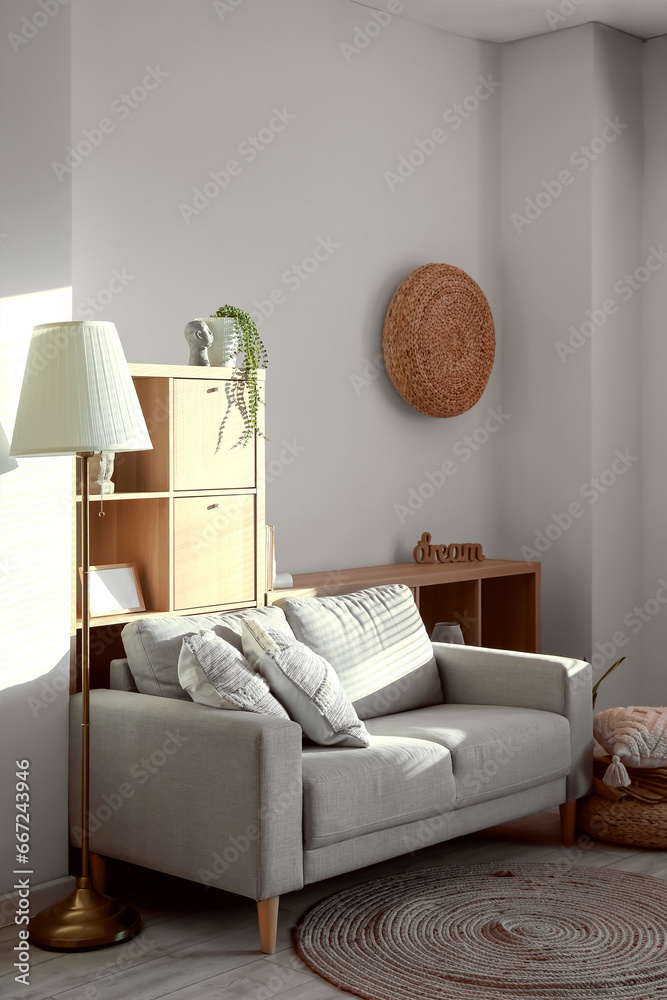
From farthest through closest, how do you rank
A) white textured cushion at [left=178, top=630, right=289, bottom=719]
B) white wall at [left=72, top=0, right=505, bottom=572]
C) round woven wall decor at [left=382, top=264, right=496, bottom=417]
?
round woven wall decor at [left=382, top=264, right=496, bottom=417]
white wall at [left=72, top=0, right=505, bottom=572]
white textured cushion at [left=178, top=630, right=289, bottom=719]

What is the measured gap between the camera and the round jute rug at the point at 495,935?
2.62 m

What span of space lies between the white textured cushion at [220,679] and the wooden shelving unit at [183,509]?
328 millimetres

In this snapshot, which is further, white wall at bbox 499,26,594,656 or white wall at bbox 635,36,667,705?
white wall at bbox 635,36,667,705

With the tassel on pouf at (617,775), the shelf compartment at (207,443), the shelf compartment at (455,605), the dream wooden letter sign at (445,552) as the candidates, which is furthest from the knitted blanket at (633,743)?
the shelf compartment at (207,443)

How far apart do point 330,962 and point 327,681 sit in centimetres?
73

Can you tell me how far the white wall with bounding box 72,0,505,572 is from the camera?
3719mm

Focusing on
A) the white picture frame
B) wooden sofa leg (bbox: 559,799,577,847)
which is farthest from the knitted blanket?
the white picture frame

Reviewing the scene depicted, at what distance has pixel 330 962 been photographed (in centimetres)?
275

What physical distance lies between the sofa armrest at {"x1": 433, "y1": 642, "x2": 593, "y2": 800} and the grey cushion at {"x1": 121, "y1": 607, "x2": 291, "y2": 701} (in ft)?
3.20

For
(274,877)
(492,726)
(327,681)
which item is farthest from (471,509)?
(274,877)

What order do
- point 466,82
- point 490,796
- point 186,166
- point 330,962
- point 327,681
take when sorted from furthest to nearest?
point 466,82 → point 186,166 → point 490,796 → point 327,681 → point 330,962

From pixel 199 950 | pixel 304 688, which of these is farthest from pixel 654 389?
pixel 199 950

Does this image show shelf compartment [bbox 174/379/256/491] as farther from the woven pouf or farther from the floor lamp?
the woven pouf

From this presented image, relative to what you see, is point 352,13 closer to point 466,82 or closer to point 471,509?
point 466,82
